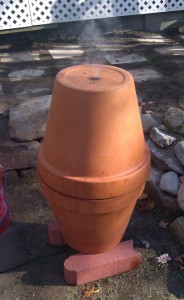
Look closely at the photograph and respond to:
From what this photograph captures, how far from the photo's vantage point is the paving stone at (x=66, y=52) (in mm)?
6488

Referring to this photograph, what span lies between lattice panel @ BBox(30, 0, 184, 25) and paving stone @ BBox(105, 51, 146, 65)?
153 cm

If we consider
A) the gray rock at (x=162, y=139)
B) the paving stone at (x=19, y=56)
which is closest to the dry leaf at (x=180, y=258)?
the gray rock at (x=162, y=139)

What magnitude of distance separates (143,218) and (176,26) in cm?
600

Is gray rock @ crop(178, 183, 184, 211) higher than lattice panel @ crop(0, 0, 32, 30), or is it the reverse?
lattice panel @ crop(0, 0, 32, 30)

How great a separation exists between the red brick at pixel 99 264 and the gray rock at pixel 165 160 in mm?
862

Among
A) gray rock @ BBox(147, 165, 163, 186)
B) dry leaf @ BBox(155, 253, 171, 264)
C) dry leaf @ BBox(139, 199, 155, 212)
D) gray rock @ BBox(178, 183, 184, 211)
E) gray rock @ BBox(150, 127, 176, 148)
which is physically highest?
gray rock @ BBox(150, 127, 176, 148)

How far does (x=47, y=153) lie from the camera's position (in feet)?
7.29

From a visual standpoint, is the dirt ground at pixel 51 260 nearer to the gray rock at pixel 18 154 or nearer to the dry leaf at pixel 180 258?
the dry leaf at pixel 180 258

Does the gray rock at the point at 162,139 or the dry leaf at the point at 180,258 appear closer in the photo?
the dry leaf at the point at 180,258

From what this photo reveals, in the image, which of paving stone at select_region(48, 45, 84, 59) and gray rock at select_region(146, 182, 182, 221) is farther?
paving stone at select_region(48, 45, 84, 59)

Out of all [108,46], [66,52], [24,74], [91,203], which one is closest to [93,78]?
[91,203]

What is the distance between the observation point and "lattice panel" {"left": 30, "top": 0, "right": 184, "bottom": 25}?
23.8 ft

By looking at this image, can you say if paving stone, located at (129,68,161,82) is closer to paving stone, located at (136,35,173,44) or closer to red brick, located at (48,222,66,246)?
paving stone, located at (136,35,173,44)

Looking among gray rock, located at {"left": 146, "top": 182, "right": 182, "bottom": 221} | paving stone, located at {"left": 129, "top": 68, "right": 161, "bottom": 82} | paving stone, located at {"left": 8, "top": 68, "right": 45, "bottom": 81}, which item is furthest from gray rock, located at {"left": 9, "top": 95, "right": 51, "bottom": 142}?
paving stone, located at {"left": 129, "top": 68, "right": 161, "bottom": 82}
